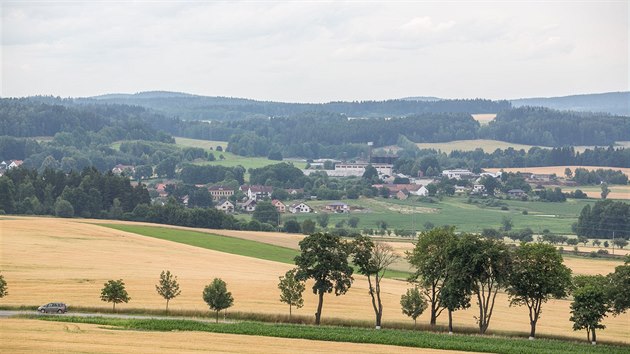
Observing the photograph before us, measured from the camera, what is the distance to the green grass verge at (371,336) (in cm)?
6175

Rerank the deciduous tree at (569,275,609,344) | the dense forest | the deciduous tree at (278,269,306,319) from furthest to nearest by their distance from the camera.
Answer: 1. the dense forest
2. the deciduous tree at (278,269,306,319)
3. the deciduous tree at (569,275,609,344)

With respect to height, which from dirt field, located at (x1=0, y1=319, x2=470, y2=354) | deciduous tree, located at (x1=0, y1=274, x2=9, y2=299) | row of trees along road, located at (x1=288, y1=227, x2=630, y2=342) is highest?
row of trees along road, located at (x1=288, y1=227, x2=630, y2=342)

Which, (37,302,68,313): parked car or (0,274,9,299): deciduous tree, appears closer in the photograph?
(37,302,68,313): parked car

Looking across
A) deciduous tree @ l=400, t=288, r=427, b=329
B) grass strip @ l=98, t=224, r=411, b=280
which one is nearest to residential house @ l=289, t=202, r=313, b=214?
grass strip @ l=98, t=224, r=411, b=280

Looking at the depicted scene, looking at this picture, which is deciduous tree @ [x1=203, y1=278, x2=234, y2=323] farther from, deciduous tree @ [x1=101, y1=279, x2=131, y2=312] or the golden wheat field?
deciduous tree @ [x1=101, y1=279, x2=131, y2=312]

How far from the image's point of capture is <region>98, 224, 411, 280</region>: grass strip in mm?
112875

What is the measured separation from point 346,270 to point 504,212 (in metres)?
115

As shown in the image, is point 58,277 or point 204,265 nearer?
point 58,277

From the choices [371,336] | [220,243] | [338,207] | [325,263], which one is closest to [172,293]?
[325,263]

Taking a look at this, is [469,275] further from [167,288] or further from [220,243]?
[220,243]

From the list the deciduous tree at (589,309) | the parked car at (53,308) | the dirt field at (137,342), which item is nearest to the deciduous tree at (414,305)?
the deciduous tree at (589,309)

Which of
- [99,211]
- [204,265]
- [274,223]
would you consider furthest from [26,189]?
[204,265]

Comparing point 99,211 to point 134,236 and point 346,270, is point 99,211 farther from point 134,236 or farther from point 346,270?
point 346,270

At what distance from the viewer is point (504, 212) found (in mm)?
185500
